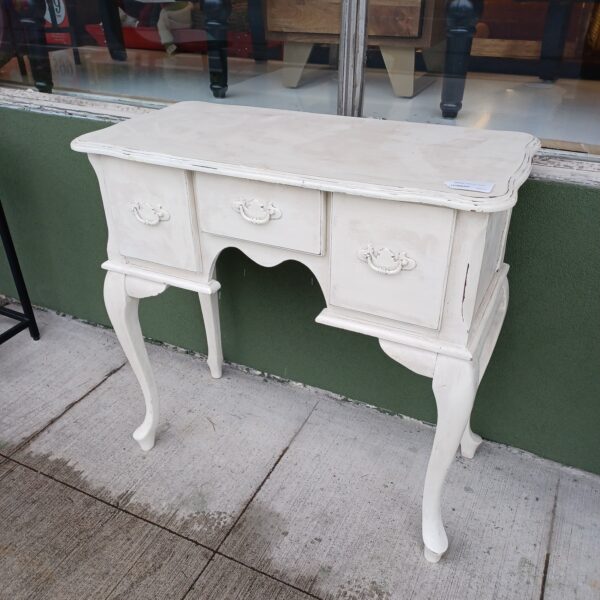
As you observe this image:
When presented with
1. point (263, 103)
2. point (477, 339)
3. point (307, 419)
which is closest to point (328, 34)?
point (263, 103)

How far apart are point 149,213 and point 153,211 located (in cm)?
2

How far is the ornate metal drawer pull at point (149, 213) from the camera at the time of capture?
5.16ft

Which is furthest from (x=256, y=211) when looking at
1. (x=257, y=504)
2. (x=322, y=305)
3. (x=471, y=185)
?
(x=257, y=504)

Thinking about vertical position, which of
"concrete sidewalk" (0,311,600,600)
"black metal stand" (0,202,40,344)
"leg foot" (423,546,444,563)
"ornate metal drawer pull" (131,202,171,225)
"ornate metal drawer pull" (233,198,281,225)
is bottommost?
"concrete sidewalk" (0,311,600,600)

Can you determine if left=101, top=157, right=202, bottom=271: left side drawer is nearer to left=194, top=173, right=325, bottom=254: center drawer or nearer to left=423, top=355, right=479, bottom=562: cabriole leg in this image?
left=194, top=173, right=325, bottom=254: center drawer

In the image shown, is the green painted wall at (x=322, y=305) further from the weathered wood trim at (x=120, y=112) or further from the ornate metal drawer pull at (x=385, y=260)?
the ornate metal drawer pull at (x=385, y=260)

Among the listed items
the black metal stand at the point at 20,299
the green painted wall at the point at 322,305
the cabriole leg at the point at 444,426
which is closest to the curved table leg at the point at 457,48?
the green painted wall at the point at 322,305

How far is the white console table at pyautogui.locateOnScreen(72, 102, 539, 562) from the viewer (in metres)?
1.28

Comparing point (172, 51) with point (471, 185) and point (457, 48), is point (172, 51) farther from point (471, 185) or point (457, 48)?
point (471, 185)

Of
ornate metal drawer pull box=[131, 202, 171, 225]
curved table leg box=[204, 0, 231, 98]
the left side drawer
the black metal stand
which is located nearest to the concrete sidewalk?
the black metal stand

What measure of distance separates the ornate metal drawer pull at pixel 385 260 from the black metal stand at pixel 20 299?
5.94 feet

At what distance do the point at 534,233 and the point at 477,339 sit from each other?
1.67ft

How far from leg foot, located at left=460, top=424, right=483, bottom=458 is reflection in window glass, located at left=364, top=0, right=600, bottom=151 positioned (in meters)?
1.08

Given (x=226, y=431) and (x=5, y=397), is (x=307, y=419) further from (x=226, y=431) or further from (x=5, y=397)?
(x=5, y=397)
